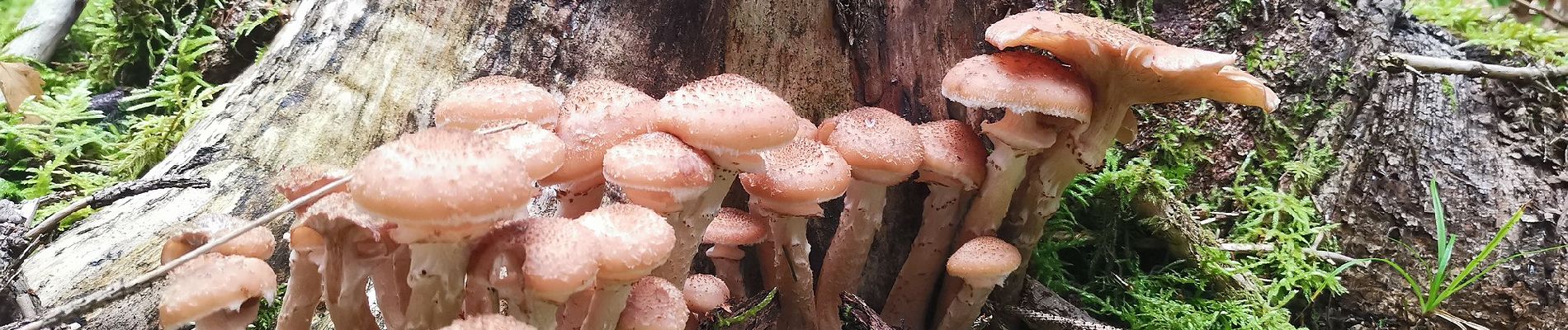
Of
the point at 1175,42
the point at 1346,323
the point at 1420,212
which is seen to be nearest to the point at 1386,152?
the point at 1420,212

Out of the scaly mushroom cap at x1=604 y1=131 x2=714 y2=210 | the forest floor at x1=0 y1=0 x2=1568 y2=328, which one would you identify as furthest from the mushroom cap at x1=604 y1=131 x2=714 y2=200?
the forest floor at x1=0 y1=0 x2=1568 y2=328

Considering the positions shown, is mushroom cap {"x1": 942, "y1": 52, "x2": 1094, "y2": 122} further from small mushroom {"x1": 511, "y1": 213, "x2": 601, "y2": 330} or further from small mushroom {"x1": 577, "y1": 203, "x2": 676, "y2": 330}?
small mushroom {"x1": 511, "y1": 213, "x2": 601, "y2": 330}

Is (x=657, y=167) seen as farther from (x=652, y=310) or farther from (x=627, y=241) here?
(x=652, y=310)

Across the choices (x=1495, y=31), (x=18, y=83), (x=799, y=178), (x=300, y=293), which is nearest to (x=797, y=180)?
(x=799, y=178)

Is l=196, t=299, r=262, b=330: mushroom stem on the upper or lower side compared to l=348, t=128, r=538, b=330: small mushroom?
lower

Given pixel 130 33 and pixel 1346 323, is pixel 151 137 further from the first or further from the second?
pixel 1346 323

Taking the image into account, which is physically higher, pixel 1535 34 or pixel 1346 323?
pixel 1535 34
